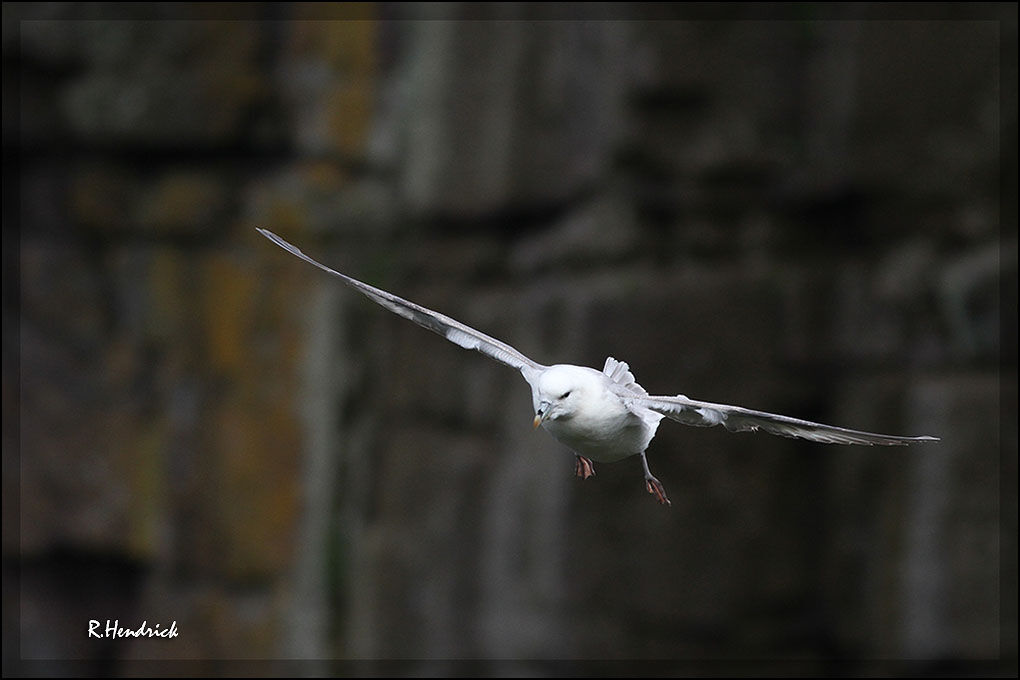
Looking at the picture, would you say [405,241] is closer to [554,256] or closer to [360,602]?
[554,256]

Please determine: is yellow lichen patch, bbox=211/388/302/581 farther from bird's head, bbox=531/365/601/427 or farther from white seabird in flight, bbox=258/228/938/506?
bird's head, bbox=531/365/601/427

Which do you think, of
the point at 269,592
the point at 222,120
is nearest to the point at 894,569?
the point at 269,592

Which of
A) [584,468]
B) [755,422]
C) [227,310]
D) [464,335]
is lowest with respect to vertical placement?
[584,468]

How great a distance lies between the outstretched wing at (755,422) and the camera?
139 cm

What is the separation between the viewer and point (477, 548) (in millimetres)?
3516

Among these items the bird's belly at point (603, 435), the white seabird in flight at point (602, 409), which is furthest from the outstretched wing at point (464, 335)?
the bird's belly at point (603, 435)

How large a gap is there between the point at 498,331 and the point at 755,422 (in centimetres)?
203

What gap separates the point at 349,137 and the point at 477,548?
4.54 ft

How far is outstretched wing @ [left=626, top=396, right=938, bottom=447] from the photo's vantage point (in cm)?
139

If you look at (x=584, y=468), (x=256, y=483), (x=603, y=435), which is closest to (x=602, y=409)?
(x=603, y=435)

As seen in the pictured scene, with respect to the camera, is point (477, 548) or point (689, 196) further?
point (477, 548)

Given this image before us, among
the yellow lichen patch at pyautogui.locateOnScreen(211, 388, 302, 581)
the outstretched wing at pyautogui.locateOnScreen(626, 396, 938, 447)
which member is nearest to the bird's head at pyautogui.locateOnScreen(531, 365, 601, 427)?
the outstretched wing at pyautogui.locateOnScreen(626, 396, 938, 447)

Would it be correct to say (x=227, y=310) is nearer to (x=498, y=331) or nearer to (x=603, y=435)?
(x=498, y=331)

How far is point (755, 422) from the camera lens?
147 centimetres
